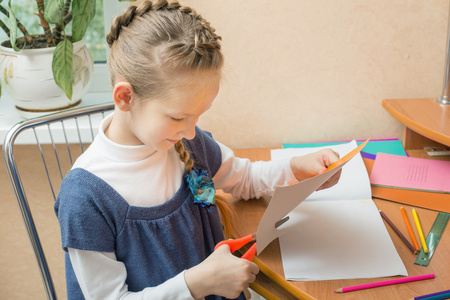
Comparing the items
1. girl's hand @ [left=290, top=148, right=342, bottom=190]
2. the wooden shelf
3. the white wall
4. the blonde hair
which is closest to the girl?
the blonde hair

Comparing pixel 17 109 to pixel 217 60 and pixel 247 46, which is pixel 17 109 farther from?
pixel 217 60

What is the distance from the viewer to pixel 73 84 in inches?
51.4

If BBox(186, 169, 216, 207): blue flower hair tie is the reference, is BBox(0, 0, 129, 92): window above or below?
above

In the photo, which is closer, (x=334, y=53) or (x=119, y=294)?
(x=119, y=294)

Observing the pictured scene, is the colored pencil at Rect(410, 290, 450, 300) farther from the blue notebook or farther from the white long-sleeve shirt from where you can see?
the blue notebook

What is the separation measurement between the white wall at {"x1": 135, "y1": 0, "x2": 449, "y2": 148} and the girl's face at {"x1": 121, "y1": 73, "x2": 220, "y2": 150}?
0.52m

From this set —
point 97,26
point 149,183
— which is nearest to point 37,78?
point 97,26

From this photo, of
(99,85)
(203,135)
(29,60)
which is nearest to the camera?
(203,135)

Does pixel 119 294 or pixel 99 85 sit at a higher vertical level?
pixel 99 85

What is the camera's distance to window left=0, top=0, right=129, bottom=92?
142 cm

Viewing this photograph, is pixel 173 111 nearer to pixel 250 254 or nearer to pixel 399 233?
pixel 250 254

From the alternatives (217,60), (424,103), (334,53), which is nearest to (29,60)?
(217,60)

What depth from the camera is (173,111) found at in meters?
0.77

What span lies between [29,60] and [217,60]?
0.69 m
